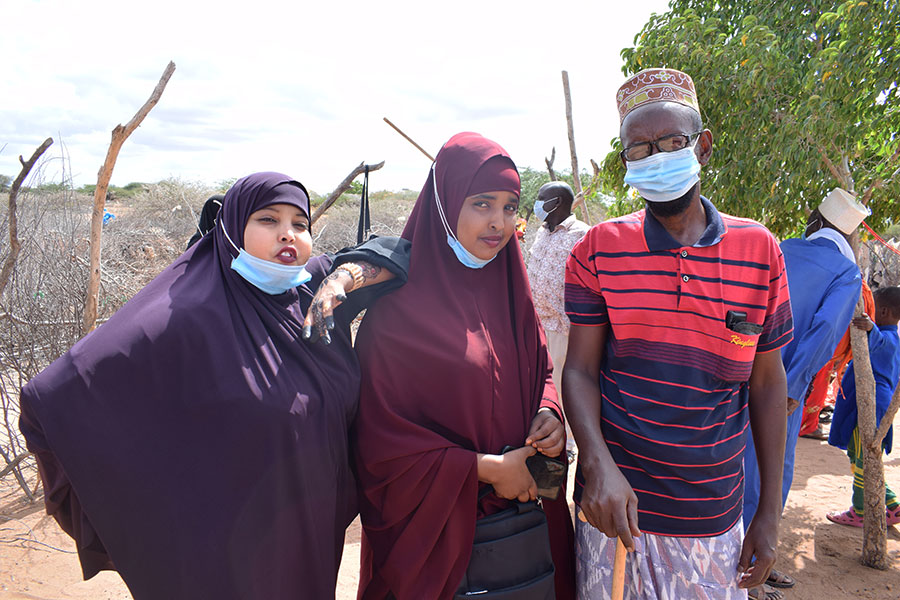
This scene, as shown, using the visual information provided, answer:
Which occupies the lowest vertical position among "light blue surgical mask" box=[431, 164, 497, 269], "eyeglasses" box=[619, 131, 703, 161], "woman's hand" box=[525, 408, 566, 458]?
"woman's hand" box=[525, 408, 566, 458]

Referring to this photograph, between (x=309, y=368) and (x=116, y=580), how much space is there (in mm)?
2505

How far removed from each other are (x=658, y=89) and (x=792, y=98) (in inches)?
86.2

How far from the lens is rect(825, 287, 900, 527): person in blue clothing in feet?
12.3

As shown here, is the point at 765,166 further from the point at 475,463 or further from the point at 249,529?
the point at 249,529

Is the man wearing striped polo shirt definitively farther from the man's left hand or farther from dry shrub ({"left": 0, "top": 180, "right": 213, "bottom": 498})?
dry shrub ({"left": 0, "top": 180, "right": 213, "bottom": 498})

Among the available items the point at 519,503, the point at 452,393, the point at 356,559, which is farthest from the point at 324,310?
the point at 356,559

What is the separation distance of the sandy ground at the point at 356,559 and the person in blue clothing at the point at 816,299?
103 cm

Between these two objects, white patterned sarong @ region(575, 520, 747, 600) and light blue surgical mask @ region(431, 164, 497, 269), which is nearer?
white patterned sarong @ region(575, 520, 747, 600)

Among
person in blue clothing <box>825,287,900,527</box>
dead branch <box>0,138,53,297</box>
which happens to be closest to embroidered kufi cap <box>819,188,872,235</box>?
person in blue clothing <box>825,287,900,527</box>

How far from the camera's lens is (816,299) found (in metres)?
2.65

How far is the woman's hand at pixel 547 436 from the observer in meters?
1.74

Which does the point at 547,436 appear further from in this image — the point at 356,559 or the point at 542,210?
the point at 542,210

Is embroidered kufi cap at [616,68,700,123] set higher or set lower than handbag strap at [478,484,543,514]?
higher

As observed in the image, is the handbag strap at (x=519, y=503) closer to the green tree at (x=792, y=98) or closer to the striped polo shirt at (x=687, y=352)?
the striped polo shirt at (x=687, y=352)
